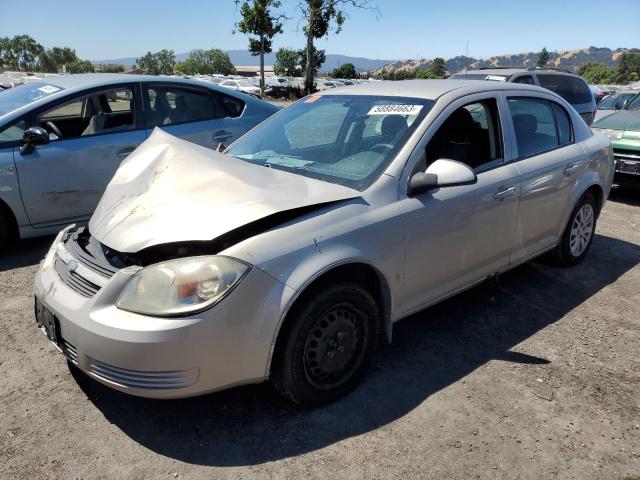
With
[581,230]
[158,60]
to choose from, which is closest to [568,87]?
[581,230]

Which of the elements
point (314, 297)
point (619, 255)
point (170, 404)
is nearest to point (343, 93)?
point (314, 297)

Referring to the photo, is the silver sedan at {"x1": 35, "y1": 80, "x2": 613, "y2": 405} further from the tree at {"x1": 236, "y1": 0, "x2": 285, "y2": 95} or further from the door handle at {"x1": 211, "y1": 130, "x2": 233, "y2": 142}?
the tree at {"x1": 236, "y1": 0, "x2": 285, "y2": 95}

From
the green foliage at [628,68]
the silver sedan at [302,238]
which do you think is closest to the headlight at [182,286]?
the silver sedan at [302,238]

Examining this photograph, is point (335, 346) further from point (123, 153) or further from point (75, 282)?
point (123, 153)

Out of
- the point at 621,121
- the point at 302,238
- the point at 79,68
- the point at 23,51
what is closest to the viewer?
the point at 302,238

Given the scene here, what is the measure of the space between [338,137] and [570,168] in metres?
2.05

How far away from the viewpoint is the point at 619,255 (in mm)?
5176

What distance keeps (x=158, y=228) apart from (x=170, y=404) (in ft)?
3.21

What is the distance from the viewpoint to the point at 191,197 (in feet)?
8.50

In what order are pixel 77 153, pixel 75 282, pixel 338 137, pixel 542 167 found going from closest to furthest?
pixel 75 282 → pixel 338 137 → pixel 542 167 → pixel 77 153

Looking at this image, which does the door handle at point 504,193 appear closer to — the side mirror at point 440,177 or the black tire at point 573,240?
the side mirror at point 440,177

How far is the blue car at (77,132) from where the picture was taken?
4605mm

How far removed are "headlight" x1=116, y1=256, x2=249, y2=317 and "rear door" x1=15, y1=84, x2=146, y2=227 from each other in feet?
9.89

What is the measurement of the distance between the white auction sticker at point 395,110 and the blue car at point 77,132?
280cm
